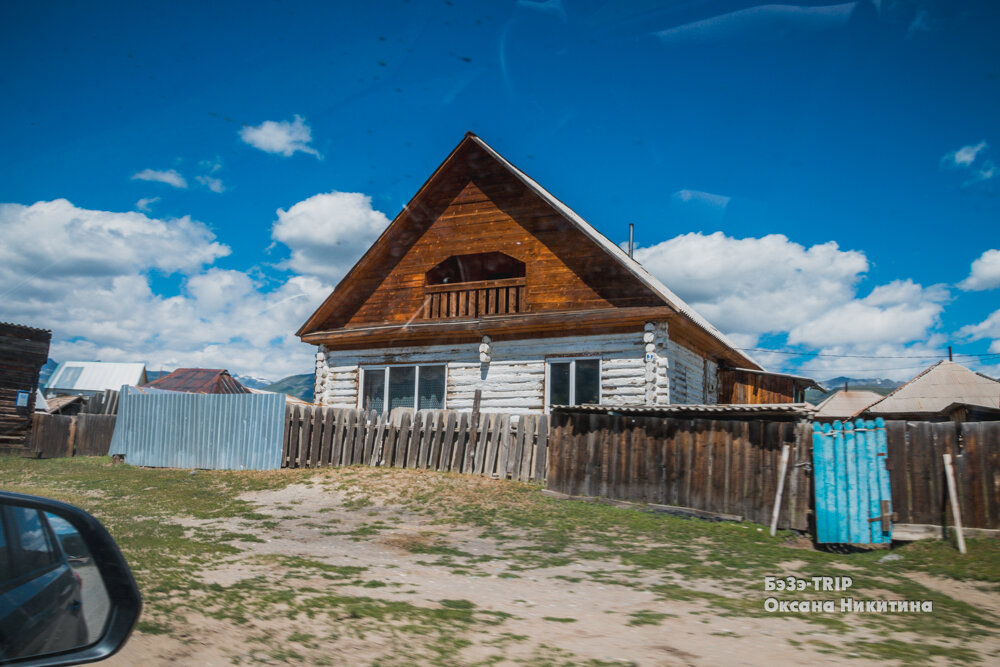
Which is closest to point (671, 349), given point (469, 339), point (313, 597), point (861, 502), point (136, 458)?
point (469, 339)

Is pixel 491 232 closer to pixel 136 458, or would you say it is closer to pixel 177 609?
pixel 136 458

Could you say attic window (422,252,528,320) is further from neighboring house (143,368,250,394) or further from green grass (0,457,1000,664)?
neighboring house (143,368,250,394)

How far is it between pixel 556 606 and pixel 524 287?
41.6ft

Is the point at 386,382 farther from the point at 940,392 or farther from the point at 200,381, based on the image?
the point at 200,381

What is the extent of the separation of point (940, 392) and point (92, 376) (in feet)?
275

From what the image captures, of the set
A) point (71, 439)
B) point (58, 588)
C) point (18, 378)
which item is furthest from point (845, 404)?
point (18, 378)

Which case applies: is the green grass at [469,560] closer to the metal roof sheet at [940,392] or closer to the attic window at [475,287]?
the attic window at [475,287]

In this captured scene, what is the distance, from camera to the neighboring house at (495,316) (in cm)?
1697

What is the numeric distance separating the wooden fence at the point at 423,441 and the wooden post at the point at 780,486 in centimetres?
511

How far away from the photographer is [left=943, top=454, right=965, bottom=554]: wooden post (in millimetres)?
8930

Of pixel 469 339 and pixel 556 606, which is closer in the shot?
pixel 556 606

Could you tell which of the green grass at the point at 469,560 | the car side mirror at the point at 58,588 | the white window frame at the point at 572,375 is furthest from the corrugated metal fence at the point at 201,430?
the car side mirror at the point at 58,588

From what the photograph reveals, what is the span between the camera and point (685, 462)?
1166 cm

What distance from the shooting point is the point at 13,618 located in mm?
2031
